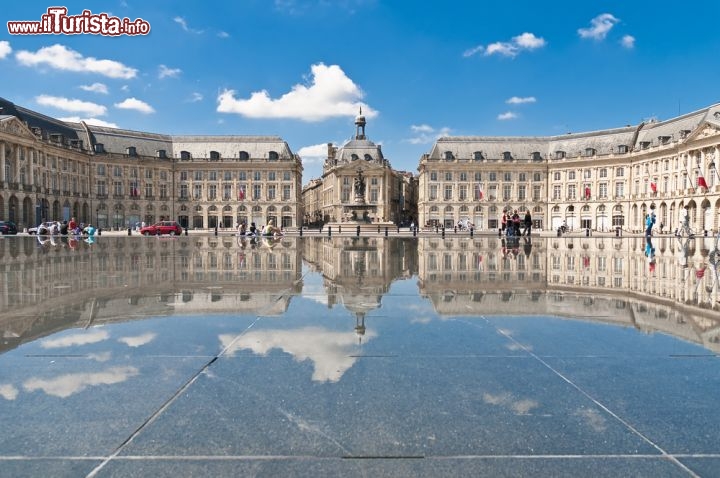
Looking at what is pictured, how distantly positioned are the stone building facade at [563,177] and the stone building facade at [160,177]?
3105 centimetres

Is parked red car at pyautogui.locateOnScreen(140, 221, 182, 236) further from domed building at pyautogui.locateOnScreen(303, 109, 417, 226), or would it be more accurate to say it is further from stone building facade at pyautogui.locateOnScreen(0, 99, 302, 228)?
domed building at pyautogui.locateOnScreen(303, 109, 417, 226)

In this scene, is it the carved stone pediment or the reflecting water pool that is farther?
the carved stone pediment

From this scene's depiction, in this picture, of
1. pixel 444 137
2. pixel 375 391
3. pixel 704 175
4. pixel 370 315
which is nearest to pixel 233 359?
pixel 375 391

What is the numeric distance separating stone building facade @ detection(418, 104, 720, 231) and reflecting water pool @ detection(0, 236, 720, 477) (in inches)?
3058

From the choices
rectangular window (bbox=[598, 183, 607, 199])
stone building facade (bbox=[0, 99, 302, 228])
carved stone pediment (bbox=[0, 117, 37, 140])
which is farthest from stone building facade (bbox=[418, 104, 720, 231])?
carved stone pediment (bbox=[0, 117, 37, 140])

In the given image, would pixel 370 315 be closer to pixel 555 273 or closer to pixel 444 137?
pixel 555 273

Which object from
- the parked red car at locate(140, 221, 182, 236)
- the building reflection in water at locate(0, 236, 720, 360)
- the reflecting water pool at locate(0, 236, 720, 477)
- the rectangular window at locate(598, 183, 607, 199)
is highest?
the rectangular window at locate(598, 183, 607, 199)

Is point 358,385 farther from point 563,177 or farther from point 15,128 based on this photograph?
point 563,177

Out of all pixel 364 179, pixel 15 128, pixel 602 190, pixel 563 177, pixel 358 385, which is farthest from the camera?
pixel 364 179

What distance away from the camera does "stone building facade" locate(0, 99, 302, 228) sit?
75875 mm

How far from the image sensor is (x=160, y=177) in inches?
3524

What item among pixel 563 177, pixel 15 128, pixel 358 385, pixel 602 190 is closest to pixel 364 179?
pixel 563 177

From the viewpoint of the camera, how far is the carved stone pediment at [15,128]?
61.4 metres

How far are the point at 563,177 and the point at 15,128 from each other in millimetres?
90540
